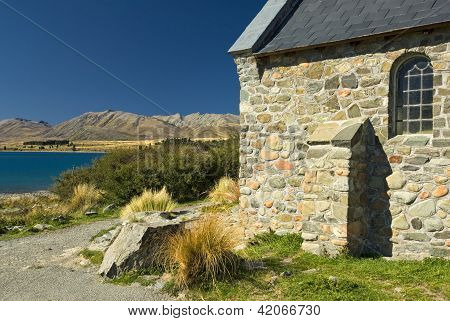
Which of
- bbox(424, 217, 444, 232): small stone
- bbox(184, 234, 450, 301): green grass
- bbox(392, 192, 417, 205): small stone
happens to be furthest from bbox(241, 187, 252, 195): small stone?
bbox(424, 217, 444, 232): small stone

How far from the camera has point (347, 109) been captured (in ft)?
23.9

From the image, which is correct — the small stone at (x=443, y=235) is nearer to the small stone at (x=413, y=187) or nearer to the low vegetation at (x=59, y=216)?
the small stone at (x=413, y=187)

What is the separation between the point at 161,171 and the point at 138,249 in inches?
392

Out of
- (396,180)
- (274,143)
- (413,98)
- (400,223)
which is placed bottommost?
(400,223)

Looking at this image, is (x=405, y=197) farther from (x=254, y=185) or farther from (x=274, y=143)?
(x=254, y=185)

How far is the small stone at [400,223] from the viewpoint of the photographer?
6713mm

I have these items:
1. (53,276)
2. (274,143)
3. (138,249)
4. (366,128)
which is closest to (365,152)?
(366,128)

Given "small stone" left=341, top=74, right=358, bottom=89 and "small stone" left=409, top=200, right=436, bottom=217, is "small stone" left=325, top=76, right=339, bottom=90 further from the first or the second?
"small stone" left=409, top=200, right=436, bottom=217

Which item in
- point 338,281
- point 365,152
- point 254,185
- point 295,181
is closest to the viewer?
point 338,281

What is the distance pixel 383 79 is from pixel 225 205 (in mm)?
7058

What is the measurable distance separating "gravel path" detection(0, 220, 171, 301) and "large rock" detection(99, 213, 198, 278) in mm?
299

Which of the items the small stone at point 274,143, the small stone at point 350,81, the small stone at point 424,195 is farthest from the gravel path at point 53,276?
the small stone at point 350,81

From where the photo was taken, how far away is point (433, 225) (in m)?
6.45

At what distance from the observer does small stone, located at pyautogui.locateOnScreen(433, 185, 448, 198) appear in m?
6.31
